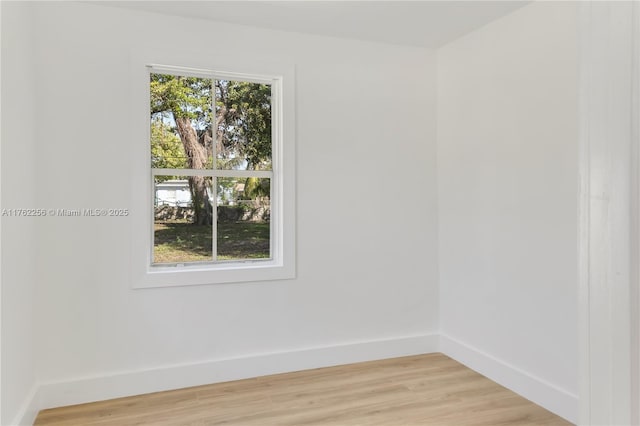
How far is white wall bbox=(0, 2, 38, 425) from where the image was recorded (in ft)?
6.64

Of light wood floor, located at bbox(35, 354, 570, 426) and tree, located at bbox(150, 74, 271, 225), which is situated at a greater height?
tree, located at bbox(150, 74, 271, 225)

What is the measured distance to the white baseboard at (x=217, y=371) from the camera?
101 inches

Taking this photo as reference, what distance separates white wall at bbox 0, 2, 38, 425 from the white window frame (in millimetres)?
555

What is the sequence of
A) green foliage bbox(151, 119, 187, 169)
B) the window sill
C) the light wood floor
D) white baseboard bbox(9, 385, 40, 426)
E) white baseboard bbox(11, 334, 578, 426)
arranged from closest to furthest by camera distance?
white baseboard bbox(9, 385, 40, 426), the light wood floor, white baseboard bbox(11, 334, 578, 426), the window sill, green foliage bbox(151, 119, 187, 169)

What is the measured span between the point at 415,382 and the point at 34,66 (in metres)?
3.13

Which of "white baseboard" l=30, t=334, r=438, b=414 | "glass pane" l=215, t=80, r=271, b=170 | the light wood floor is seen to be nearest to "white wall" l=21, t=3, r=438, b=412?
"white baseboard" l=30, t=334, r=438, b=414

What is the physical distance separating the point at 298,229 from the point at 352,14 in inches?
59.7

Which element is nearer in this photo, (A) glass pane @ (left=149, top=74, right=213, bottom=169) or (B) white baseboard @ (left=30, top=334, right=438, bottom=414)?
(B) white baseboard @ (left=30, top=334, right=438, bottom=414)

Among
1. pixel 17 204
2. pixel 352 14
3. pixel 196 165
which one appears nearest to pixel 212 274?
pixel 196 165

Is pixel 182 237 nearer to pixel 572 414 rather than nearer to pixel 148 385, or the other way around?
pixel 148 385

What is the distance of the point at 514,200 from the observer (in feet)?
9.00

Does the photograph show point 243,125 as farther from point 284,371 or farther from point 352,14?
point 284,371

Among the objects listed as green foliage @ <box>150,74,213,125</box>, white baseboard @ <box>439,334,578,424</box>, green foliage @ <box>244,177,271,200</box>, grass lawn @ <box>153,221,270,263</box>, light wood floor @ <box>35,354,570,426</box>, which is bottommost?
light wood floor @ <box>35,354,570,426</box>

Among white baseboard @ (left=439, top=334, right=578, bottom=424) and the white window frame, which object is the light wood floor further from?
the white window frame
